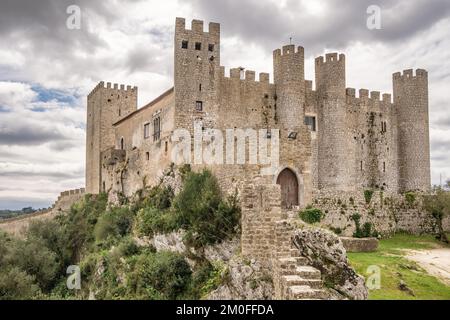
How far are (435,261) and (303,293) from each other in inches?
651

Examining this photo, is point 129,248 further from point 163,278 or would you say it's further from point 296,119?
point 296,119

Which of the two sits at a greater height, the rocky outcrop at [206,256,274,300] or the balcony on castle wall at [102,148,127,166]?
the balcony on castle wall at [102,148,127,166]

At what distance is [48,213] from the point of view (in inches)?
2074

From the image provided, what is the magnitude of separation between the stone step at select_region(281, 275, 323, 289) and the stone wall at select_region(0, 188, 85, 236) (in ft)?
135

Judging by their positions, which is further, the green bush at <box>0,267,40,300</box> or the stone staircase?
the green bush at <box>0,267,40,300</box>

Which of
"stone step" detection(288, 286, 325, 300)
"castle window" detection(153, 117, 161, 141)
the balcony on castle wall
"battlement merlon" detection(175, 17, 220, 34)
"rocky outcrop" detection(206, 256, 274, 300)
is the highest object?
"battlement merlon" detection(175, 17, 220, 34)

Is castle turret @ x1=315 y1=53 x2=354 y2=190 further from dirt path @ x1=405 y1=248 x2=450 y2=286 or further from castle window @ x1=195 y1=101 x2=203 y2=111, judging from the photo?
castle window @ x1=195 y1=101 x2=203 y2=111

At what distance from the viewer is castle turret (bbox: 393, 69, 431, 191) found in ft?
129

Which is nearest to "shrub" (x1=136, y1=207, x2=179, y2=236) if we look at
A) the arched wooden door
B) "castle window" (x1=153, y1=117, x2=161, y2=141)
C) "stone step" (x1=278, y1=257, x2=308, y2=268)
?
"castle window" (x1=153, y1=117, x2=161, y2=141)

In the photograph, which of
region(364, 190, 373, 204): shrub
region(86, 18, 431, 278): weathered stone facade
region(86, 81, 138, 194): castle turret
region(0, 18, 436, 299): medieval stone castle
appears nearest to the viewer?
region(0, 18, 436, 299): medieval stone castle
